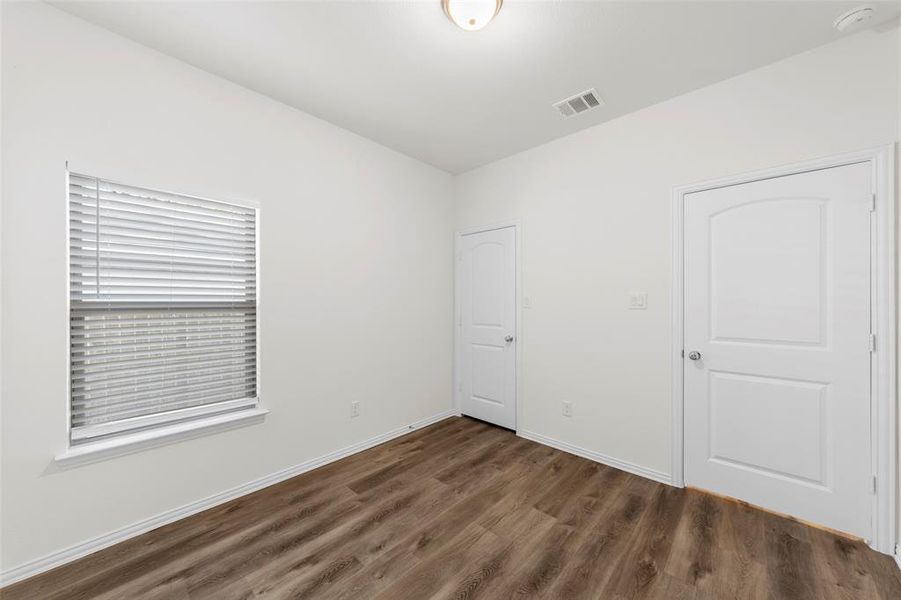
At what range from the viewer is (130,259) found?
2.00 m

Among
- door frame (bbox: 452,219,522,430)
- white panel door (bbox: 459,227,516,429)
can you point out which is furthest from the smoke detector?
white panel door (bbox: 459,227,516,429)

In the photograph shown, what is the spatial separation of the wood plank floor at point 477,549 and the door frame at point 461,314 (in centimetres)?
103

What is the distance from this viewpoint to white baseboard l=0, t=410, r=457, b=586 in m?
1.68

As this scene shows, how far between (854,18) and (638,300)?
180 centimetres

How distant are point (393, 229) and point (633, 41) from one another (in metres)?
2.28

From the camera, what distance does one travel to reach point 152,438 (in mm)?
1988

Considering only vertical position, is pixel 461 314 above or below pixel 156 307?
below

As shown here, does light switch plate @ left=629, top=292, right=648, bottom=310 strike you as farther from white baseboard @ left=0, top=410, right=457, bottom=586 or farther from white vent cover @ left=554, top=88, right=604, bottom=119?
white baseboard @ left=0, top=410, right=457, bottom=586

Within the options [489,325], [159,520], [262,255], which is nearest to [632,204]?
[489,325]

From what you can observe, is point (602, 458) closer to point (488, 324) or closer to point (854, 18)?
point (488, 324)

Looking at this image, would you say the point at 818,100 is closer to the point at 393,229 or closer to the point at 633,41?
the point at 633,41

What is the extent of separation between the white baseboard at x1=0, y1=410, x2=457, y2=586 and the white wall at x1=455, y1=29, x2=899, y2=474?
1.81 m

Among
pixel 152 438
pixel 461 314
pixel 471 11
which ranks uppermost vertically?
pixel 471 11

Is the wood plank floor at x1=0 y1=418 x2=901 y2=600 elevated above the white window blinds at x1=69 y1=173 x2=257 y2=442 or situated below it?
below
